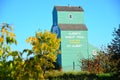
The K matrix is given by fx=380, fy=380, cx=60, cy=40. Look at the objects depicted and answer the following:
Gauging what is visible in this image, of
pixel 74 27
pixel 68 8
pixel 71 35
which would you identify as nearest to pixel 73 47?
pixel 71 35

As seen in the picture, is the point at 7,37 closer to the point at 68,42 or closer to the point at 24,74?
the point at 24,74

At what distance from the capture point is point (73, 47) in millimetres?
54750

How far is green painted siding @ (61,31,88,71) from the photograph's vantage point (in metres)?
53.4

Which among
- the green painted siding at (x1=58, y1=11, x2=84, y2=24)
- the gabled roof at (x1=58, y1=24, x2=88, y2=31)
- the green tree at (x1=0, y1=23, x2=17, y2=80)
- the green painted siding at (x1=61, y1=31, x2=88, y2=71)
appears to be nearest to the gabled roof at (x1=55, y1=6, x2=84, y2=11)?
the green painted siding at (x1=58, y1=11, x2=84, y2=24)

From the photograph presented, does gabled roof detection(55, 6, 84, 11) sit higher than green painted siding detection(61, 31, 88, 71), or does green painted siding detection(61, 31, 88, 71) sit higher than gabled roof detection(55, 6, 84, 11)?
gabled roof detection(55, 6, 84, 11)

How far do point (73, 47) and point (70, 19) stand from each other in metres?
4.40

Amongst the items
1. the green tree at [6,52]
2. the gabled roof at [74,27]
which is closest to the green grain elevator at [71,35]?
the gabled roof at [74,27]

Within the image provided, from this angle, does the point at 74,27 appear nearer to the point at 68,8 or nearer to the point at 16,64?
the point at 68,8

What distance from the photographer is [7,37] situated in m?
6.20

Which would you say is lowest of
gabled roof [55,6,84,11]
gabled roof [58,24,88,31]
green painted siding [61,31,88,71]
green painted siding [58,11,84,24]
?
green painted siding [61,31,88,71]

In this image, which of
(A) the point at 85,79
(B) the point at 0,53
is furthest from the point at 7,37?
(A) the point at 85,79

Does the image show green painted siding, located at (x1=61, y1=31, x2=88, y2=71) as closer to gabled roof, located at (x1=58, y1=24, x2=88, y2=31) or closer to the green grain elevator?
the green grain elevator

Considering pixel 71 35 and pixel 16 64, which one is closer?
pixel 16 64

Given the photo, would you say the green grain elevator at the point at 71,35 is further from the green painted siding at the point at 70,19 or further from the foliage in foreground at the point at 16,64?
the foliage in foreground at the point at 16,64
